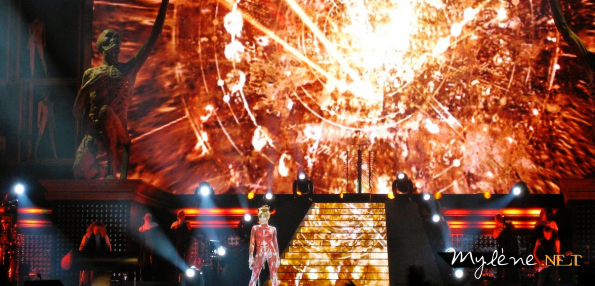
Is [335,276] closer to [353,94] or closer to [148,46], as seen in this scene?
[148,46]

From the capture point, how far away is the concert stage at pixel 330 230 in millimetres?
12250

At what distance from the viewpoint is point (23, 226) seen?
1548cm

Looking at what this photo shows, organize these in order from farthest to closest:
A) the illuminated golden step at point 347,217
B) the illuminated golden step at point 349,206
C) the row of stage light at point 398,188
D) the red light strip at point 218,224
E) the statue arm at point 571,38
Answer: the red light strip at point 218,224 < the row of stage light at point 398,188 < the statue arm at point 571,38 < the illuminated golden step at point 349,206 < the illuminated golden step at point 347,217

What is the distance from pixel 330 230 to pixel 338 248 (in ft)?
1.95

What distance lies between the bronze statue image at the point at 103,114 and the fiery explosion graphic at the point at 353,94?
14.4 feet

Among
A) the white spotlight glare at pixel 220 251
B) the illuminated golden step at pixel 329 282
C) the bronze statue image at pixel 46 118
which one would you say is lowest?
the illuminated golden step at pixel 329 282

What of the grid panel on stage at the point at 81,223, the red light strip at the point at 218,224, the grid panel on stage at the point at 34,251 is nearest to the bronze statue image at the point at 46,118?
the grid panel on stage at the point at 34,251

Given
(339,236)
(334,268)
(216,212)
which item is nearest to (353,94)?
(216,212)

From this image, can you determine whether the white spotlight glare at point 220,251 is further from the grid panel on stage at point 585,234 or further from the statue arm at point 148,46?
the grid panel on stage at point 585,234

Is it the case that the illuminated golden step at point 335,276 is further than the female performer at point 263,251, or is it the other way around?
the illuminated golden step at point 335,276

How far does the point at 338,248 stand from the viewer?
13078 mm

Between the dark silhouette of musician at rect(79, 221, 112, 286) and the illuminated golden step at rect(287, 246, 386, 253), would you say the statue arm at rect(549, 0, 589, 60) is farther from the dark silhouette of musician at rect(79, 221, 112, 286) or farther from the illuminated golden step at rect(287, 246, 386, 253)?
the dark silhouette of musician at rect(79, 221, 112, 286)

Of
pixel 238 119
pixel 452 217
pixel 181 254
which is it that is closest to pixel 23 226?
pixel 181 254

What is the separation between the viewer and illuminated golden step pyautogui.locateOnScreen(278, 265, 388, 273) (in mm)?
12445
